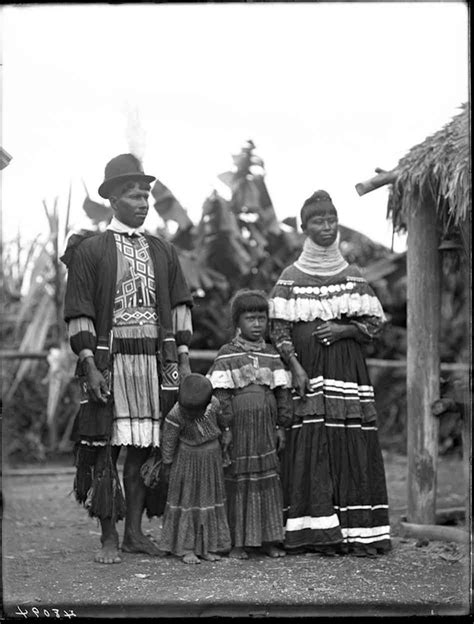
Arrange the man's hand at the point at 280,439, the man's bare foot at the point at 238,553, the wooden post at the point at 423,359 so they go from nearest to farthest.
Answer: the man's bare foot at the point at 238,553 → the man's hand at the point at 280,439 → the wooden post at the point at 423,359

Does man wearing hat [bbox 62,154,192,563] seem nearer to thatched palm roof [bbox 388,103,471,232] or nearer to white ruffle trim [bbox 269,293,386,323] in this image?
white ruffle trim [bbox 269,293,386,323]

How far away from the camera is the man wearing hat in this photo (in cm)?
562

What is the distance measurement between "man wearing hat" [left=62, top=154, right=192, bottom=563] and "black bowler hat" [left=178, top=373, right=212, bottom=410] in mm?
194

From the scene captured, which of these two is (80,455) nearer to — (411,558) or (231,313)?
(231,313)

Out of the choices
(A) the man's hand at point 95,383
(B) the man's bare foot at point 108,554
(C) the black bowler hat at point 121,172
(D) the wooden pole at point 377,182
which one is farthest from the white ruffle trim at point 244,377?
(D) the wooden pole at point 377,182

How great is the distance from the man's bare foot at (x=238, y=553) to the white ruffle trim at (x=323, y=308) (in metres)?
1.38

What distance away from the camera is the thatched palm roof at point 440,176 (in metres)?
6.00

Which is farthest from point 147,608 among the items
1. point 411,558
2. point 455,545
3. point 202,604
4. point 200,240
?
point 200,240

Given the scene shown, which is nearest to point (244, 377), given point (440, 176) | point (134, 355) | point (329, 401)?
point (329, 401)

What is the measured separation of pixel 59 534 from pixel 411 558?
2.46 metres

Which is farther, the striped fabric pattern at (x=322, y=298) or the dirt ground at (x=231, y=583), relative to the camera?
the striped fabric pattern at (x=322, y=298)

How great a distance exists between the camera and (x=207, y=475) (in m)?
5.73

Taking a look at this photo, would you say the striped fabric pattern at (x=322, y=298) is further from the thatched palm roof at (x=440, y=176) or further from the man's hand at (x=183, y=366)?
the thatched palm roof at (x=440, y=176)

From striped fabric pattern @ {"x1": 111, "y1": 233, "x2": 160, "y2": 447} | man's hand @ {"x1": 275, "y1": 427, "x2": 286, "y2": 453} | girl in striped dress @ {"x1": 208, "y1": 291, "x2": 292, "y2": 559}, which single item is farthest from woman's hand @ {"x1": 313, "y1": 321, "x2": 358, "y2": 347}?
striped fabric pattern @ {"x1": 111, "y1": 233, "x2": 160, "y2": 447}
